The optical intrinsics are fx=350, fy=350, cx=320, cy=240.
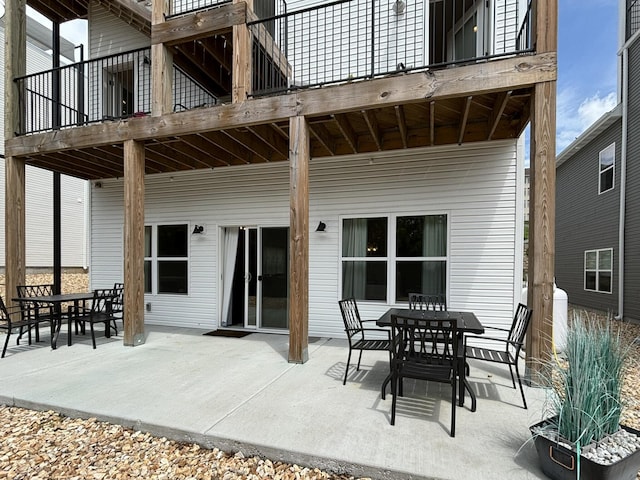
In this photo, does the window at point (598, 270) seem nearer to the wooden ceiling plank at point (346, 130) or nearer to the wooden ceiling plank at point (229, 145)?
the wooden ceiling plank at point (346, 130)

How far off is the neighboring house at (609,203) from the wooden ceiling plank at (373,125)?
711cm

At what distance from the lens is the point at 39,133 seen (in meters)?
6.00

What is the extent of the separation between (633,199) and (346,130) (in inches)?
314

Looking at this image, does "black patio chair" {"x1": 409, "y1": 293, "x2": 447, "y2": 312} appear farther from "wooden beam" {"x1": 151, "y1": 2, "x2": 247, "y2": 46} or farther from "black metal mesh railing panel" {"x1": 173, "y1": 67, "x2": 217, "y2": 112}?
"black metal mesh railing panel" {"x1": 173, "y1": 67, "x2": 217, "y2": 112}

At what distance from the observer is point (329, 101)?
4320 millimetres

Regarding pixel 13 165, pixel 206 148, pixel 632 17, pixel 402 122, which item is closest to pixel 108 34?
pixel 13 165

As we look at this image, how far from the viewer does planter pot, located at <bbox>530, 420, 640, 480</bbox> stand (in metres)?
1.99

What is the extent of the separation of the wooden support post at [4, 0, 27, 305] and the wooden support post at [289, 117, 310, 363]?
204 inches

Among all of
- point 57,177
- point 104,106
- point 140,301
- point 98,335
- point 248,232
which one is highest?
point 104,106

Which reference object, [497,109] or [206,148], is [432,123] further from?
[206,148]

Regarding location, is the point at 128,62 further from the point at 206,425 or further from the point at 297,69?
the point at 206,425

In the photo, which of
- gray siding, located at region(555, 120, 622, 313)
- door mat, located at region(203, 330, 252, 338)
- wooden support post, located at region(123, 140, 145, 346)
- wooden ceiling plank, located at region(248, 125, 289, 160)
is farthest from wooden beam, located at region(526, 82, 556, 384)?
gray siding, located at region(555, 120, 622, 313)

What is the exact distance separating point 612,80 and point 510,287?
896 centimetres

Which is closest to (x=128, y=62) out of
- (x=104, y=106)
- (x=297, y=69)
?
(x=104, y=106)
